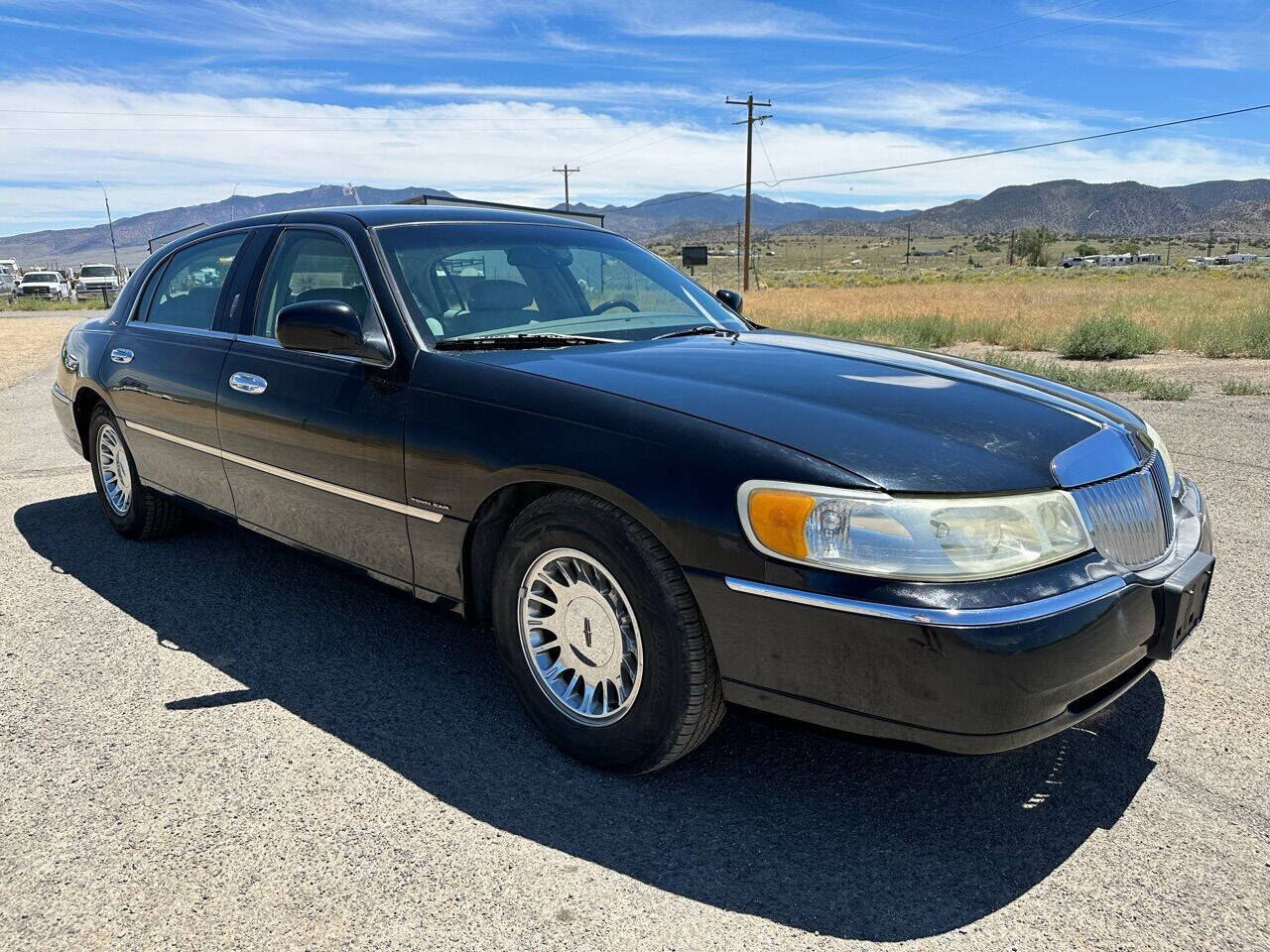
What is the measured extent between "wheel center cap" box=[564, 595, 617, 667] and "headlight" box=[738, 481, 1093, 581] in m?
0.60

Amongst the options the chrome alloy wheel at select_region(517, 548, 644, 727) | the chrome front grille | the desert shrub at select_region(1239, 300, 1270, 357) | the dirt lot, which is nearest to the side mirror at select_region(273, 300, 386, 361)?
the chrome alloy wheel at select_region(517, 548, 644, 727)

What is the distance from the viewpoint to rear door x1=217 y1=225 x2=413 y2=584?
3.29 metres

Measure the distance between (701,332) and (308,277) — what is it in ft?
5.30

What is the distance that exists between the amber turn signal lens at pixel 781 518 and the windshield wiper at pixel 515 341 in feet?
4.09

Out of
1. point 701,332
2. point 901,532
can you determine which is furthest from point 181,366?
point 901,532

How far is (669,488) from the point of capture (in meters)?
2.46

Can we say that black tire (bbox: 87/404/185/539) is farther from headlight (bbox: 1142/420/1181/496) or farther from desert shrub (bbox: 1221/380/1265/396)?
desert shrub (bbox: 1221/380/1265/396)

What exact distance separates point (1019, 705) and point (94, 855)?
2341 millimetres

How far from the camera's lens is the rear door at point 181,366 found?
4.20 metres

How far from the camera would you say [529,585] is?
291 cm

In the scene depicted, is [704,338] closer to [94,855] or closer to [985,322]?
[94,855]

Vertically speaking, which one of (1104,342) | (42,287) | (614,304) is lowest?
(42,287)

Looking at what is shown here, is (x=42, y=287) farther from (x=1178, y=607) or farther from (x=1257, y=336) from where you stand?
(x=1178, y=607)

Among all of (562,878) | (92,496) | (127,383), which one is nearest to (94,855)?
(562,878)
